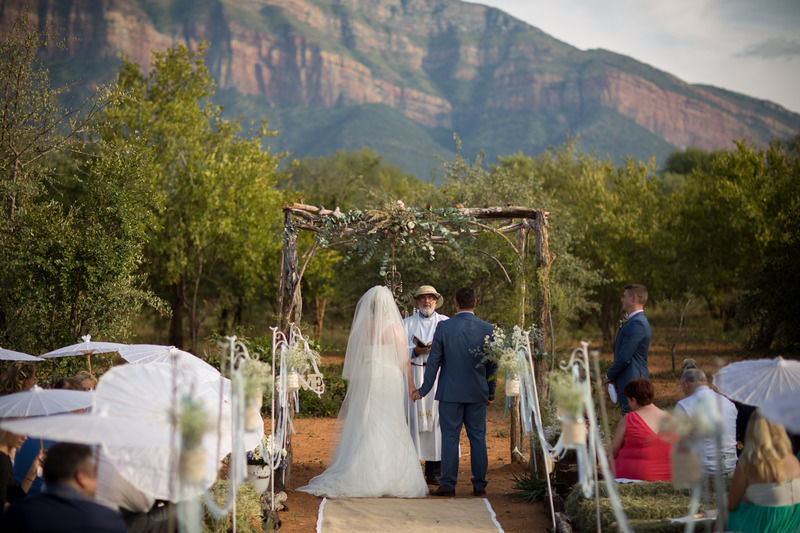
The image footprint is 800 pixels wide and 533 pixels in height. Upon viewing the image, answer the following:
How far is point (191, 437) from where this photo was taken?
3.77 metres

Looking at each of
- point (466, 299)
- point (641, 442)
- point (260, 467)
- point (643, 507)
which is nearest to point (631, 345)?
point (641, 442)

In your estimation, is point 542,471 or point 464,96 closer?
point 542,471

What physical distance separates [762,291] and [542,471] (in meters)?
13.0

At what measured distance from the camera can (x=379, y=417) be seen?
8172 millimetres

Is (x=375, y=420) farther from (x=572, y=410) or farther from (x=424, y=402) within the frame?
(x=572, y=410)

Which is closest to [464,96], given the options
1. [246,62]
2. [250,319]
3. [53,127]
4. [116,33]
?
[246,62]

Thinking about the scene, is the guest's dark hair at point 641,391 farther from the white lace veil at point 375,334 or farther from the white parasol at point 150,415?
the white parasol at point 150,415

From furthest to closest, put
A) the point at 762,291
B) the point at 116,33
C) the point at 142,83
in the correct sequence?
the point at 116,33, the point at 142,83, the point at 762,291

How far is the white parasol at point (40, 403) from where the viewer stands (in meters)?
5.10

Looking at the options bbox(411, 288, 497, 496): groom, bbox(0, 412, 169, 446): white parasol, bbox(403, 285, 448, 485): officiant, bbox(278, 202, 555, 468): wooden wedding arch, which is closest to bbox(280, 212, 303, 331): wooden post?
bbox(278, 202, 555, 468): wooden wedding arch

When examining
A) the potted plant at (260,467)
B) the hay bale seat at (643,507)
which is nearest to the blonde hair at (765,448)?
the hay bale seat at (643,507)

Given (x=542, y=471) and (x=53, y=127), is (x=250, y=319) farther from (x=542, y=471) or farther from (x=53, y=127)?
(x=542, y=471)

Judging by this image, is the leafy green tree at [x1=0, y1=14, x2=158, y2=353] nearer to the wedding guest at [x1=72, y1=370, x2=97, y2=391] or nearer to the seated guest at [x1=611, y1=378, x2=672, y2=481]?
the wedding guest at [x1=72, y1=370, x2=97, y2=391]

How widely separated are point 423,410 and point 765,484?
5.21 m
